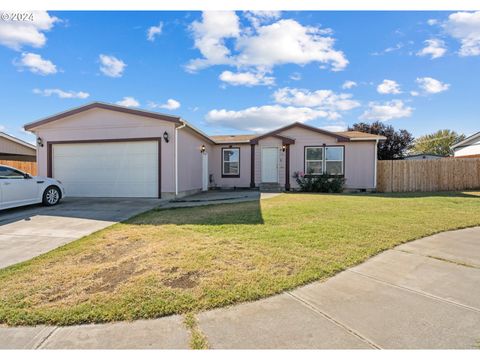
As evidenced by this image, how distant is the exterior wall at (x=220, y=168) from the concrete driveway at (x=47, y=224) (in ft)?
21.6

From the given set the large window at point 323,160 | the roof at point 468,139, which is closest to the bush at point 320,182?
the large window at point 323,160

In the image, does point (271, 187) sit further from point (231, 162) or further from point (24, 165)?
point (24, 165)

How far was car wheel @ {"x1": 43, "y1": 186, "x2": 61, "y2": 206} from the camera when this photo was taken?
31.0 feet

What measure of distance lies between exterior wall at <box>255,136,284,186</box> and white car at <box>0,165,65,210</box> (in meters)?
9.55

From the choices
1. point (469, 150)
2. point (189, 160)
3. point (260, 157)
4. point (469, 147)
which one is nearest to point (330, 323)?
point (189, 160)

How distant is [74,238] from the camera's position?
550 centimetres

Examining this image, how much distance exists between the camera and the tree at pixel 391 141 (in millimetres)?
24859

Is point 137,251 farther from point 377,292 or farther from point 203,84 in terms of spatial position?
point 203,84

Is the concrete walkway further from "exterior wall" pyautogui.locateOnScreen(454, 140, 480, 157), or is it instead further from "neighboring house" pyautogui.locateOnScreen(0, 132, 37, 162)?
"exterior wall" pyautogui.locateOnScreen(454, 140, 480, 157)

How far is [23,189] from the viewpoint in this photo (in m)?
8.69

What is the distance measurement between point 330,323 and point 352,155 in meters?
13.7

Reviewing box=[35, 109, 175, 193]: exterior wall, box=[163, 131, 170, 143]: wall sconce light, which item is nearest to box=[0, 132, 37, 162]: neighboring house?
box=[35, 109, 175, 193]: exterior wall
